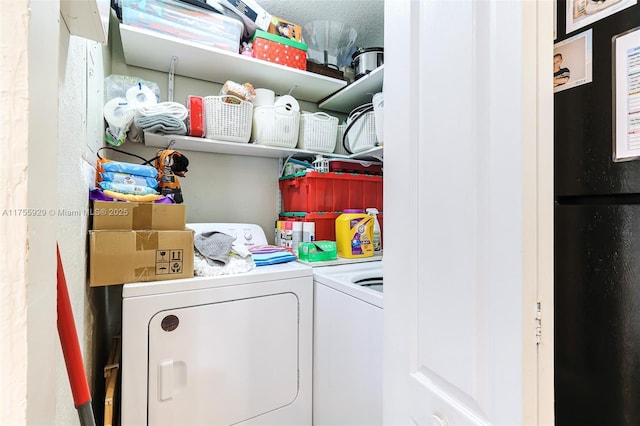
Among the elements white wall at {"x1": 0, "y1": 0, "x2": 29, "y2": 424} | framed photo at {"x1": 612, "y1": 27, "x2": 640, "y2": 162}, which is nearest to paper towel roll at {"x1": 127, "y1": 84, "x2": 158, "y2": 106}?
white wall at {"x1": 0, "y1": 0, "x2": 29, "y2": 424}

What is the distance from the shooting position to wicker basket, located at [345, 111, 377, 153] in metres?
1.89

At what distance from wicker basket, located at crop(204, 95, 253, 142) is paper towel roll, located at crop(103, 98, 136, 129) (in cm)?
38

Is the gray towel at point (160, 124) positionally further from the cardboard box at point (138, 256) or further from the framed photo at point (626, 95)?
the framed photo at point (626, 95)

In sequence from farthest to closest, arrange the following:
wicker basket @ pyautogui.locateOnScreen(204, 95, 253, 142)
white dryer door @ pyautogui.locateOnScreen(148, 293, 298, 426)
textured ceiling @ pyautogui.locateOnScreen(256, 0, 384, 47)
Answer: textured ceiling @ pyautogui.locateOnScreen(256, 0, 384, 47) < wicker basket @ pyautogui.locateOnScreen(204, 95, 253, 142) < white dryer door @ pyautogui.locateOnScreen(148, 293, 298, 426)

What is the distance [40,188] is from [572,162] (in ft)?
3.82

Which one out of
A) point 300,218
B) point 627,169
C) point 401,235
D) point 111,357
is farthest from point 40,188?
point 300,218

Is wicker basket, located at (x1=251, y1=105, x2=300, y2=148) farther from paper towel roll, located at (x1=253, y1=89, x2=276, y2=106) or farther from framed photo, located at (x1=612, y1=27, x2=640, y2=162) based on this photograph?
framed photo, located at (x1=612, y1=27, x2=640, y2=162)

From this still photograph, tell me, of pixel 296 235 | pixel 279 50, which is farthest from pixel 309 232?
pixel 279 50

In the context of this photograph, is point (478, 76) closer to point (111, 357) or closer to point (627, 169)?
point (627, 169)

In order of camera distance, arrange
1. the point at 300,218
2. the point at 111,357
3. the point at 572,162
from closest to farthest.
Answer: the point at 572,162 → the point at 111,357 → the point at 300,218

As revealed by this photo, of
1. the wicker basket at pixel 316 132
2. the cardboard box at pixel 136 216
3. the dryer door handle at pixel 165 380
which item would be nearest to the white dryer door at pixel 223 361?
the dryer door handle at pixel 165 380

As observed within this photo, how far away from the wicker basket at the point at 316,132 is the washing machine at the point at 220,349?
0.92 metres

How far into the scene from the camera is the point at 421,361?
0.65m

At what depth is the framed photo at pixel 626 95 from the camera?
0.68 meters
